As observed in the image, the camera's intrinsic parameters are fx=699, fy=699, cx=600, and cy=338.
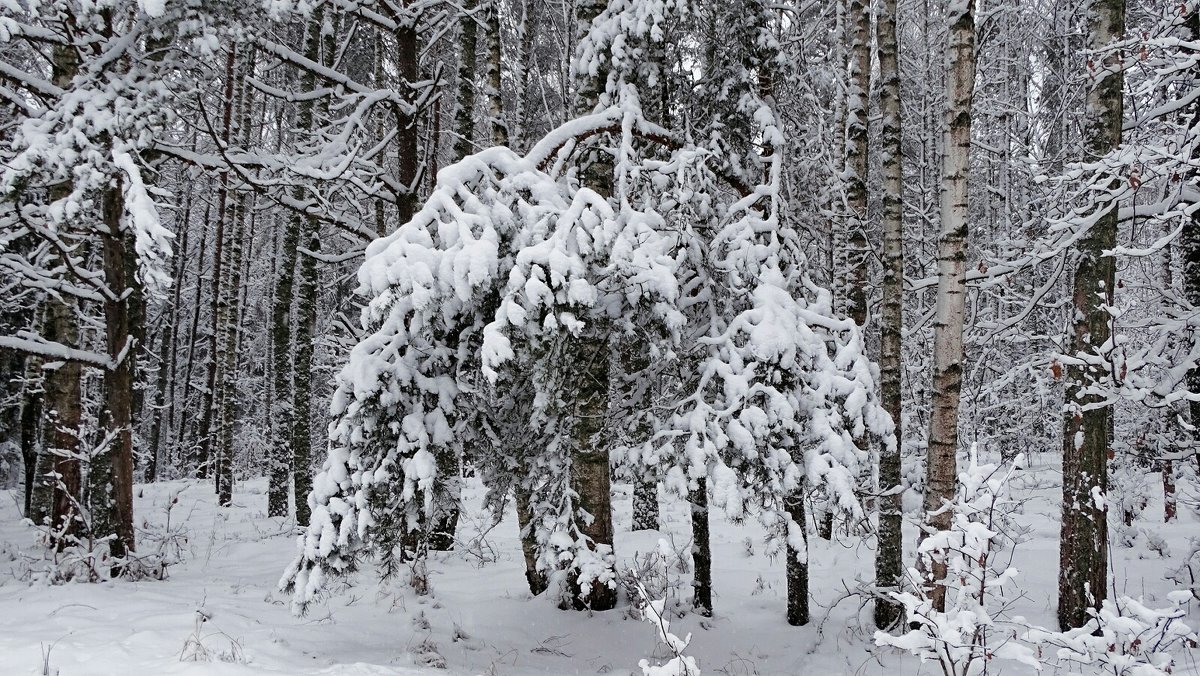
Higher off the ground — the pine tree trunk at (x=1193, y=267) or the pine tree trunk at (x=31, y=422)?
the pine tree trunk at (x=1193, y=267)

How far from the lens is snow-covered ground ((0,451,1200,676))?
491 cm

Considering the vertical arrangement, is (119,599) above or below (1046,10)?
below

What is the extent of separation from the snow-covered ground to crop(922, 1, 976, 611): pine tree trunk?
5.29 ft

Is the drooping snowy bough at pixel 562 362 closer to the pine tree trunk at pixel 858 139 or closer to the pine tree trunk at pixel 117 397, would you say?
the pine tree trunk at pixel 858 139

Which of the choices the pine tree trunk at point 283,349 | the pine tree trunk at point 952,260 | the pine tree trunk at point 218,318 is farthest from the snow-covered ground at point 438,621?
the pine tree trunk at point 218,318

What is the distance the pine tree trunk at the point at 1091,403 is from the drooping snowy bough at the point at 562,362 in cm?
203

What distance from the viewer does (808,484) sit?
18.6ft

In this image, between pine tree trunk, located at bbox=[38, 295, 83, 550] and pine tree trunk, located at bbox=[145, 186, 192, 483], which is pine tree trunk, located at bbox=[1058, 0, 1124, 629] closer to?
pine tree trunk, located at bbox=[38, 295, 83, 550]

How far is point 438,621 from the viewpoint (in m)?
6.81

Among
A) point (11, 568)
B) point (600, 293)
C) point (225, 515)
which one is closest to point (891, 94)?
point (600, 293)

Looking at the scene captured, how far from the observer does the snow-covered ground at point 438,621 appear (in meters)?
4.91

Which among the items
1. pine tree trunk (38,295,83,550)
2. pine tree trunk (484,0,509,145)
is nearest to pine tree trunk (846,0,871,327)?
pine tree trunk (484,0,509,145)

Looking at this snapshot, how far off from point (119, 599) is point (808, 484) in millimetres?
6086

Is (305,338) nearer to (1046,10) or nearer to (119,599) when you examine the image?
(119,599)
